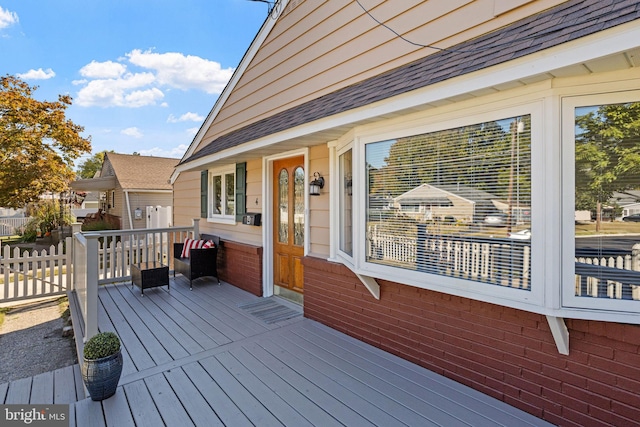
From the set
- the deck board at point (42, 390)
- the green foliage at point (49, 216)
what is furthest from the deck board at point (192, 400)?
the green foliage at point (49, 216)

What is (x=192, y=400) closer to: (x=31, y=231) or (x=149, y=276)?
(x=149, y=276)

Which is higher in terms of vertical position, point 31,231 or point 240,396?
point 31,231

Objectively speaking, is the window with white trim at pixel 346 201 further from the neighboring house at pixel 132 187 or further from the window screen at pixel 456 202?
Answer: the neighboring house at pixel 132 187

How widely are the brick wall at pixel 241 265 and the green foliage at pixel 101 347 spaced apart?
2.72m

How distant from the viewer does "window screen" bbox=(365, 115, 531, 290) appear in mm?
2086

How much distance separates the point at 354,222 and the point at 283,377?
60.0 inches

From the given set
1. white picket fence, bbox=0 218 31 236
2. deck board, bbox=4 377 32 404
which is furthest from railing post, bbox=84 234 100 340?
white picket fence, bbox=0 218 31 236

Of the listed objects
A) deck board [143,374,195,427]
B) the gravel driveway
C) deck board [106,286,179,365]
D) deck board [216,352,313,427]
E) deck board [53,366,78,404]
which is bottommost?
the gravel driveway

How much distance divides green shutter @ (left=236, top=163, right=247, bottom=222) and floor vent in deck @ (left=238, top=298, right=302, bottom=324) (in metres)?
1.60

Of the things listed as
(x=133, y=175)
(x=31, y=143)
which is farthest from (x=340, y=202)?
(x=133, y=175)

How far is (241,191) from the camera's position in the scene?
570 cm

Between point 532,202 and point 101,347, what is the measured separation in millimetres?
3174

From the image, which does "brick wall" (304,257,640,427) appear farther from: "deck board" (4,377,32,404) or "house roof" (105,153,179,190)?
"house roof" (105,153,179,190)

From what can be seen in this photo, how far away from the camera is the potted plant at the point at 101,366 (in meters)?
2.40
